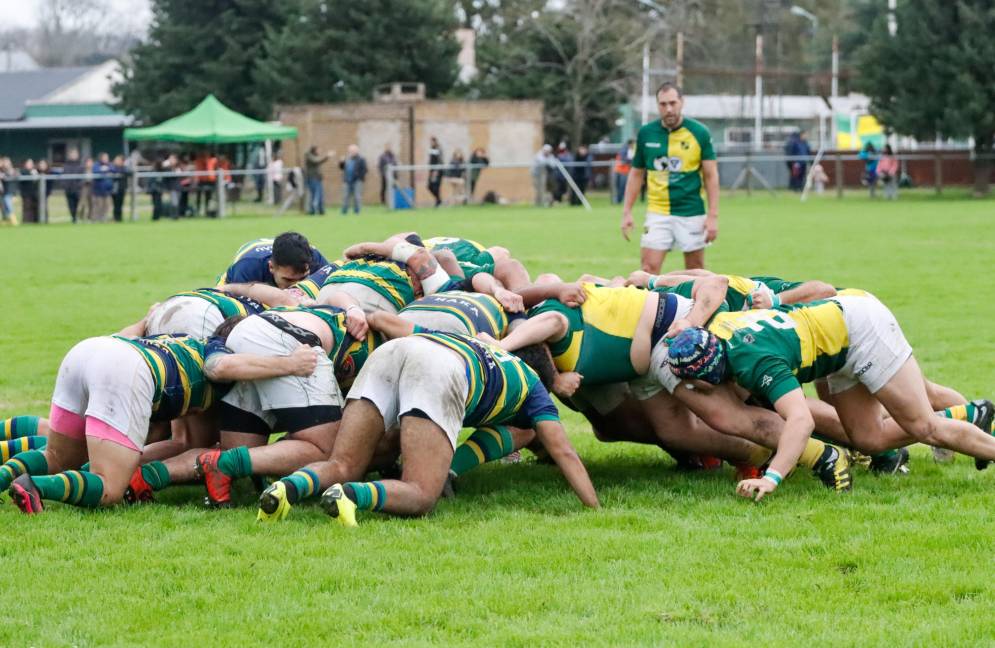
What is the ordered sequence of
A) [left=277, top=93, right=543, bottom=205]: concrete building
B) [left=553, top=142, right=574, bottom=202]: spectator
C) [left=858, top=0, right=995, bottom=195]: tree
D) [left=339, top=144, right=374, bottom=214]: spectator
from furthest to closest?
[left=277, top=93, right=543, bottom=205]: concrete building < [left=553, top=142, right=574, bottom=202]: spectator < [left=858, top=0, right=995, bottom=195]: tree < [left=339, top=144, right=374, bottom=214]: spectator

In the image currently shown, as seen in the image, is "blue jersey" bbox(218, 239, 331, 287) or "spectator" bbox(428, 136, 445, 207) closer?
"blue jersey" bbox(218, 239, 331, 287)

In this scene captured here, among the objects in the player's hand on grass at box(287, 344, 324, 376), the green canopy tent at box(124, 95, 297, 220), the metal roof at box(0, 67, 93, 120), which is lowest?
the player's hand on grass at box(287, 344, 324, 376)

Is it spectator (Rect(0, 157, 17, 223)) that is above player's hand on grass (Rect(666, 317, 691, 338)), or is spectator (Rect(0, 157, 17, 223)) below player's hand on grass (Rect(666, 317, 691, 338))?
above

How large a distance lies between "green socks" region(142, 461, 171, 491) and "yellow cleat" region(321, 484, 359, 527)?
3.54 feet

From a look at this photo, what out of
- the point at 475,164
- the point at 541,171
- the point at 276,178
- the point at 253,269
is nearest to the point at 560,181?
the point at 541,171

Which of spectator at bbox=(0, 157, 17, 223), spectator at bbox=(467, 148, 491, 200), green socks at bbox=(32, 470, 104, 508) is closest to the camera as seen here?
green socks at bbox=(32, 470, 104, 508)

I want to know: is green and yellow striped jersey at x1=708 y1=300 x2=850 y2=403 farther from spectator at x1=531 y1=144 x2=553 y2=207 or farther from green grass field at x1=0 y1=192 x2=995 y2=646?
spectator at x1=531 y1=144 x2=553 y2=207

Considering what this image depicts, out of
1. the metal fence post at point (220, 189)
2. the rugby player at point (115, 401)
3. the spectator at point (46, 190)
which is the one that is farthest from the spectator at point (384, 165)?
the rugby player at point (115, 401)

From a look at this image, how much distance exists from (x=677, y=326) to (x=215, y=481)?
91.6 inches

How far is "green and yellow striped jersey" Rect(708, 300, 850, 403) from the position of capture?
679cm

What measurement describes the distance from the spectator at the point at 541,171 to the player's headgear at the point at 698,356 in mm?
32811

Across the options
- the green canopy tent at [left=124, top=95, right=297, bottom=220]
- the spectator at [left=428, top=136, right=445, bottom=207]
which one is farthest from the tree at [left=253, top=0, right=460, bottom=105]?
the green canopy tent at [left=124, top=95, right=297, bottom=220]

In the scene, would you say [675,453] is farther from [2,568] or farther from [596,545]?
[2,568]

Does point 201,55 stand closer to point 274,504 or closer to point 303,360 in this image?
point 303,360
